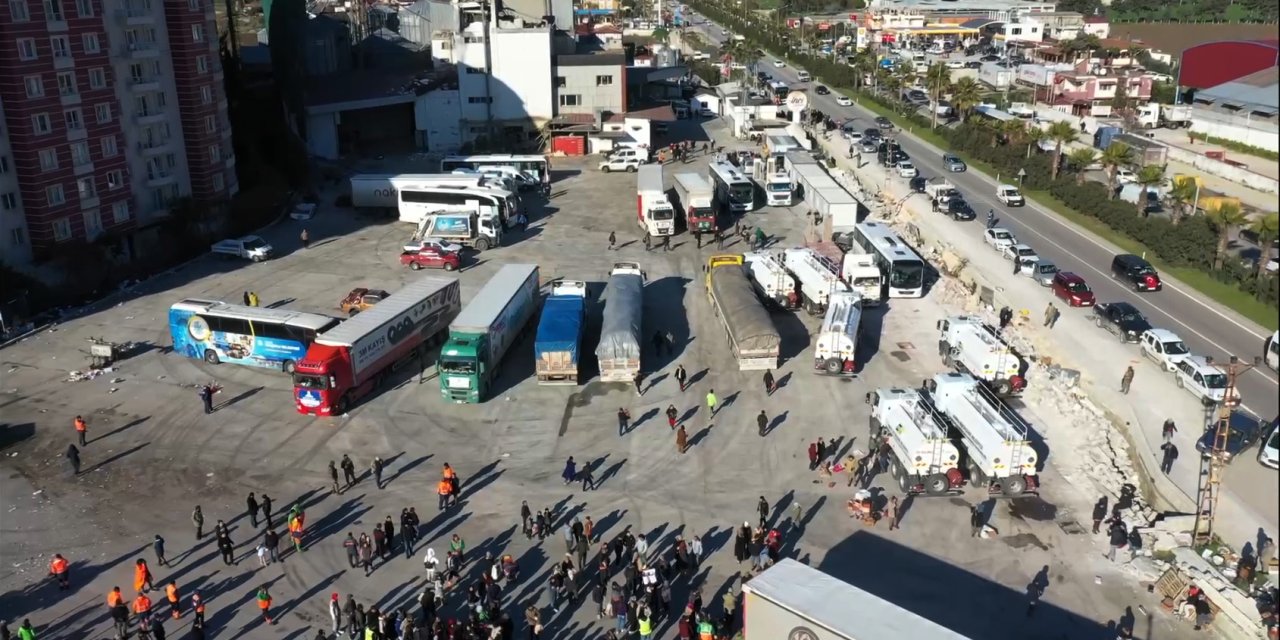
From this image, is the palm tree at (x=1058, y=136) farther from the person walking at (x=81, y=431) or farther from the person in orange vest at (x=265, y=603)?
the person walking at (x=81, y=431)

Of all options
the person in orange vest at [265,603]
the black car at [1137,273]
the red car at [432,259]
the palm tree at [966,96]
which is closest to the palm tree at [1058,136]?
the palm tree at [966,96]

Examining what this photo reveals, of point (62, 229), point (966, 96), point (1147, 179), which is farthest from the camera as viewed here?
point (966, 96)

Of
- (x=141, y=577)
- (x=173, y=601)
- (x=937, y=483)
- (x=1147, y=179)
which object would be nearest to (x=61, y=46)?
(x=141, y=577)

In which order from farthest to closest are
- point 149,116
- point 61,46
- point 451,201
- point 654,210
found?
point 451,201
point 654,210
point 149,116
point 61,46

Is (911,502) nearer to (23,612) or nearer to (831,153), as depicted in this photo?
(23,612)

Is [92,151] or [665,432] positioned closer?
[665,432]

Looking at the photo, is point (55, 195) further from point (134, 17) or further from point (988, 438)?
point (988, 438)

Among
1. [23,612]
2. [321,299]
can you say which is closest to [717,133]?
[321,299]

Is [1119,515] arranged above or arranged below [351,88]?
below
